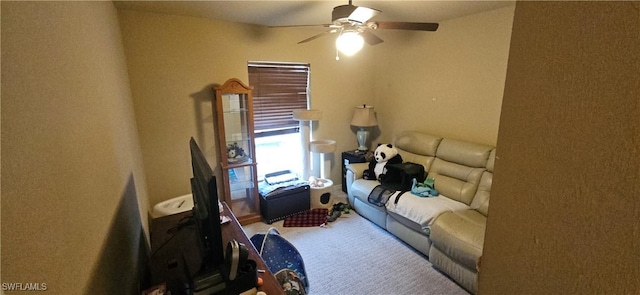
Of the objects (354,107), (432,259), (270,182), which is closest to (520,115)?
(432,259)

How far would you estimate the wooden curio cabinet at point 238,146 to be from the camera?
117 inches

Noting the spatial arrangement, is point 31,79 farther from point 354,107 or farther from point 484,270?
point 354,107

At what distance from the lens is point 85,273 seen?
2.69 feet

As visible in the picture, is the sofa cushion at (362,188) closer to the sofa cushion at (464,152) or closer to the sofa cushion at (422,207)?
the sofa cushion at (422,207)

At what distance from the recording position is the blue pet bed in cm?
158

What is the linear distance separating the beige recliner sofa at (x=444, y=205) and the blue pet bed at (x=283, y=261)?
4.05 feet

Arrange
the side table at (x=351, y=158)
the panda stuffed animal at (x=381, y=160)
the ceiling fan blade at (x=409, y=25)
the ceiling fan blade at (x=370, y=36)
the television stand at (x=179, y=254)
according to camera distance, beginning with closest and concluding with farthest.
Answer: the television stand at (x=179, y=254), the ceiling fan blade at (x=409, y=25), the ceiling fan blade at (x=370, y=36), the panda stuffed animal at (x=381, y=160), the side table at (x=351, y=158)

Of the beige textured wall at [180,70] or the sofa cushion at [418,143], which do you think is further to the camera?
the sofa cushion at [418,143]

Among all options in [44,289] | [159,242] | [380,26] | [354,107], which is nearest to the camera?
[44,289]

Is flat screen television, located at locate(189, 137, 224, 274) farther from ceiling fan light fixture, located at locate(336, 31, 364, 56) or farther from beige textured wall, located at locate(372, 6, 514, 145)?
beige textured wall, located at locate(372, 6, 514, 145)

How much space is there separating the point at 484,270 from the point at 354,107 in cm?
364

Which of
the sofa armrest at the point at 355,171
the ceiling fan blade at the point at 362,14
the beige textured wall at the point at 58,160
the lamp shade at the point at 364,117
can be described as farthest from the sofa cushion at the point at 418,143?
the beige textured wall at the point at 58,160

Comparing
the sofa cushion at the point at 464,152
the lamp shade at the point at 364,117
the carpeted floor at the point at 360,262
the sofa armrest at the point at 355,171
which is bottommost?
the carpeted floor at the point at 360,262

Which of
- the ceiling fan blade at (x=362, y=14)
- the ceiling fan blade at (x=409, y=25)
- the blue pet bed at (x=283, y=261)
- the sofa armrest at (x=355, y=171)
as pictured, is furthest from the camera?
the sofa armrest at (x=355, y=171)
